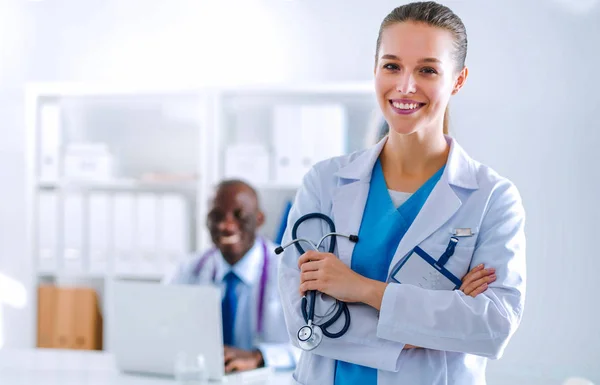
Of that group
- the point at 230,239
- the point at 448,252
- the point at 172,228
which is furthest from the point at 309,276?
the point at 172,228

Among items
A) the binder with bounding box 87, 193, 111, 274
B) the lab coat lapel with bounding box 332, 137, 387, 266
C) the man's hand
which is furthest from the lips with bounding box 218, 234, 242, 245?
the lab coat lapel with bounding box 332, 137, 387, 266

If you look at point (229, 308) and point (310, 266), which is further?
point (229, 308)

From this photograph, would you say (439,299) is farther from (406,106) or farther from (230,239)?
(230,239)

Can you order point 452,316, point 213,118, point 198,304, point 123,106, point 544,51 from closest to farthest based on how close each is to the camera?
point 452,316 → point 198,304 → point 213,118 → point 544,51 → point 123,106

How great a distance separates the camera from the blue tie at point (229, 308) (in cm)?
263

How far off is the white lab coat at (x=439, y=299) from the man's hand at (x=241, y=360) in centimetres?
82

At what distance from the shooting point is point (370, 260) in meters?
1.32

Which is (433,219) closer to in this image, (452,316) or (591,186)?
(452,316)

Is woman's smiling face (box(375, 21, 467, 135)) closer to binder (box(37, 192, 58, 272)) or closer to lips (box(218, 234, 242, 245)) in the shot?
lips (box(218, 234, 242, 245))

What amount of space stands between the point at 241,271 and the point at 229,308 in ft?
0.49

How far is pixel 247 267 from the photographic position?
8.89 ft

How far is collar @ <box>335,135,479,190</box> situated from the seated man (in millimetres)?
1240

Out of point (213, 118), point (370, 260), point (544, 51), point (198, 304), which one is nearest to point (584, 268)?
point (544, 51)

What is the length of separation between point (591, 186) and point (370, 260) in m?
2.79
